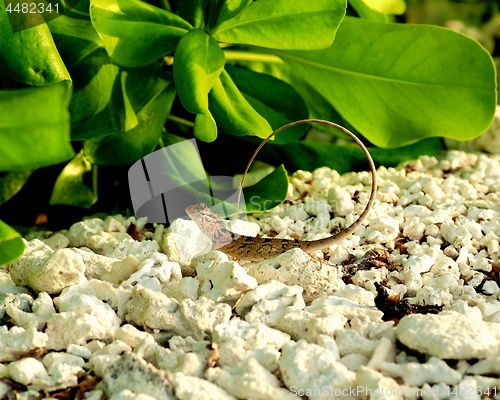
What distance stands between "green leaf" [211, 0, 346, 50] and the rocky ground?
33 cm

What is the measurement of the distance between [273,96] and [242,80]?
→ 80 millimetres

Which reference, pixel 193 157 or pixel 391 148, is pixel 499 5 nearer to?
pixel 391 148

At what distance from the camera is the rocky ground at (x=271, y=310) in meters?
0.87

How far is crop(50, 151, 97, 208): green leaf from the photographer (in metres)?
1.55

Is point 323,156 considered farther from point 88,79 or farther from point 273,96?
point 88,79

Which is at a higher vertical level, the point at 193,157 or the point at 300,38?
the point at 300,38

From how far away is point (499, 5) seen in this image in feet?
8.36

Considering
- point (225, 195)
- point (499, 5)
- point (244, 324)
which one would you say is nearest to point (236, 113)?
point (225, 195)

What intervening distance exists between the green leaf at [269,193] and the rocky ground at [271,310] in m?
0.04

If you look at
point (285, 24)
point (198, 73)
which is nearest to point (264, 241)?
point (198, 73)

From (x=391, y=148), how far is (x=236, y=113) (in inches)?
20.3

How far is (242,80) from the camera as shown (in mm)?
1568

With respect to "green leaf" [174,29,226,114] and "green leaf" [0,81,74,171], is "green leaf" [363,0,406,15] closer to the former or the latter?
"green leaf" [174,29,226,114]

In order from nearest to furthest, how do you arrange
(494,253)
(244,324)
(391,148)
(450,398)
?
(450,398)
(244,324)
(494,253)
(391,148)
